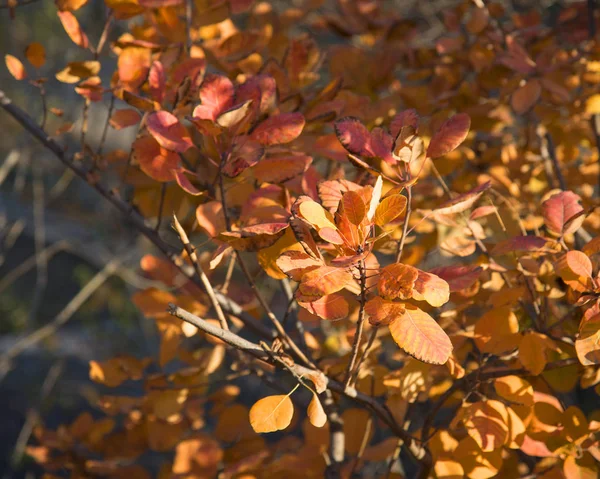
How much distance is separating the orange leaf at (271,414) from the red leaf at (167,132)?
0.33 m

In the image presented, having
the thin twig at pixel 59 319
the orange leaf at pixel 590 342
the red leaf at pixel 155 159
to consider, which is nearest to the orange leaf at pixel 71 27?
the red leaf at pixel 155 159

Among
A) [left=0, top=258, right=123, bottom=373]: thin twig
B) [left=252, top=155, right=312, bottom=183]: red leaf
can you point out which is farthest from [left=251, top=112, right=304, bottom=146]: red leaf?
[left=0, top=258, right=123, bottom=373]: thin twig

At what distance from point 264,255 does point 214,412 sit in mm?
627

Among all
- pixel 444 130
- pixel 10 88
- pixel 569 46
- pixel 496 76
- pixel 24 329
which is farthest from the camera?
pixel 10 88

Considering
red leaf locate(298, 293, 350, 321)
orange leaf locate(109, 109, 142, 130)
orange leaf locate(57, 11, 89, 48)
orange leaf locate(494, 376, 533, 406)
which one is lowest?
orange leaf locate(494, 376, 533, 406)

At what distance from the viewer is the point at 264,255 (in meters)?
0.72

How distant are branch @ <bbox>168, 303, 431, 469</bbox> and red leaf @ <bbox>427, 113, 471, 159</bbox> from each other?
0.94 feet

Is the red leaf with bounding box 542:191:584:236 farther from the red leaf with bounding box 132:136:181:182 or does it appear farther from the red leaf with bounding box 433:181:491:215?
the red leaf with bounding box 132:136:181:182

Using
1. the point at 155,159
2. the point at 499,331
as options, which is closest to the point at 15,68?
the point at 155,159

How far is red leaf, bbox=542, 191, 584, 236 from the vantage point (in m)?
0.73

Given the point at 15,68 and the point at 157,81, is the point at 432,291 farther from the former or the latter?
the point at 15,68

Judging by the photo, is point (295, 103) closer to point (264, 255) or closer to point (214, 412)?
point (264, 255)

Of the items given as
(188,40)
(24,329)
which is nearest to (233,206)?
(188,40)

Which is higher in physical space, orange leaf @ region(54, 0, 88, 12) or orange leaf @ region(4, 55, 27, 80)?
orange leaf @ region(54, 0, 88, 12)
